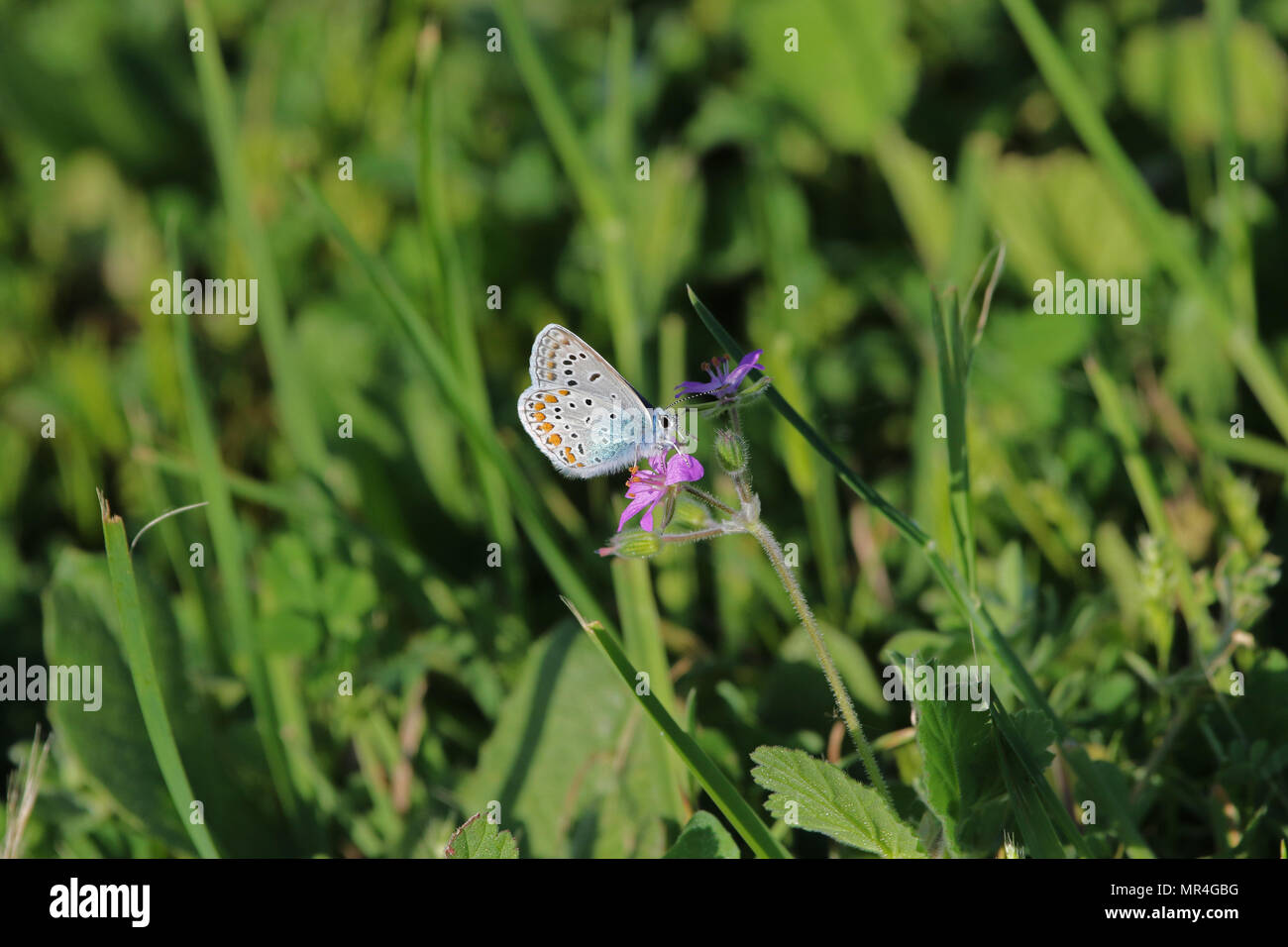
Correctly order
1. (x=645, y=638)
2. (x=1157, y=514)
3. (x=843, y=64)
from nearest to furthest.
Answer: (x=645, y=638) < (x=1157, y=514) < (x=843, y=64)

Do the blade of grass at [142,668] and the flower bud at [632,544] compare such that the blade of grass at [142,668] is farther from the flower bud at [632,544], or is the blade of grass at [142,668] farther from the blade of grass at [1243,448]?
the blade of grass at [1243,448]

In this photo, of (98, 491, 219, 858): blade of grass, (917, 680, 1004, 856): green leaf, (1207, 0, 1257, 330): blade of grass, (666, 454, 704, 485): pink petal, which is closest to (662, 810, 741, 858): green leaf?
(917, 680, 1004, 856): green leaf

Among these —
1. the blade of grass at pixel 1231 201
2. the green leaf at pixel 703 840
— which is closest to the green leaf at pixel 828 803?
the green leaf at pixel 703 840

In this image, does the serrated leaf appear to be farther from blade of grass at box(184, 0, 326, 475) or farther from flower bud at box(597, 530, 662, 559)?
blade of grass at box(184, 0, 326, 475)

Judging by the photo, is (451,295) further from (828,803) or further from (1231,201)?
(1231,201)

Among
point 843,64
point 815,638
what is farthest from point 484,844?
point 843,64

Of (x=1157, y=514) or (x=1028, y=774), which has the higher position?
(x=1157, y=514)
